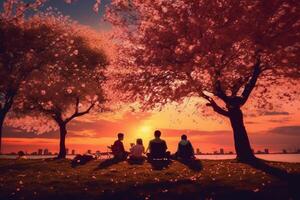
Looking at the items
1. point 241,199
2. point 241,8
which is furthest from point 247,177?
point 241,8

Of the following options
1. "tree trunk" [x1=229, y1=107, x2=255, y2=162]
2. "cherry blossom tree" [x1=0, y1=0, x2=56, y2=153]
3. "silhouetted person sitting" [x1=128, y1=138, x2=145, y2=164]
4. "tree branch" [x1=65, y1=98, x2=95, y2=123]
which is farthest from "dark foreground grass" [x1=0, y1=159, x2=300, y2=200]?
"tree branch" [x1=65, y1=98, x2=95, y2=123]

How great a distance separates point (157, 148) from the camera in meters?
25.8

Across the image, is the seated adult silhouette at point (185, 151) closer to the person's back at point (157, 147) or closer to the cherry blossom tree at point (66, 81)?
the person's back at point (157, 147)

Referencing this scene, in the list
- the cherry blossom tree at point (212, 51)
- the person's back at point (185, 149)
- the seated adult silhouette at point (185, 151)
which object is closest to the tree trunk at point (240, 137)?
the cherry blossom tree at point (212, 51)

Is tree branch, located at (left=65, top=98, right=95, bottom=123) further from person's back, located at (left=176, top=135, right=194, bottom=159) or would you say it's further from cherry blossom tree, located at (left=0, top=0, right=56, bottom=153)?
person's back, located at (left=176, top=135, right=194, bottom=159)

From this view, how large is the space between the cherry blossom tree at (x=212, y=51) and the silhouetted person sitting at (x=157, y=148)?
464 cm

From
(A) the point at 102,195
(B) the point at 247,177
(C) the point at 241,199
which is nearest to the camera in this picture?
(C) the point at 241,199

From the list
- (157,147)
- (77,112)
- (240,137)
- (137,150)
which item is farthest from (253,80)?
(77,112)

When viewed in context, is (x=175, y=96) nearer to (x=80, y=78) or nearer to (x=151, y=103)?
(x=151, y=103)

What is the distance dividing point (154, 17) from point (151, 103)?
7.20 m

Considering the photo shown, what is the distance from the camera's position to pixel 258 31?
2245cm

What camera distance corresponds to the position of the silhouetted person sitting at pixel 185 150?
86.3 ft

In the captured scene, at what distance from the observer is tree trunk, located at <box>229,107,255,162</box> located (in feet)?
102

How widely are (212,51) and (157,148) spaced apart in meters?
7.99
